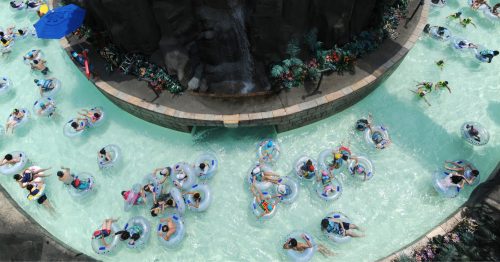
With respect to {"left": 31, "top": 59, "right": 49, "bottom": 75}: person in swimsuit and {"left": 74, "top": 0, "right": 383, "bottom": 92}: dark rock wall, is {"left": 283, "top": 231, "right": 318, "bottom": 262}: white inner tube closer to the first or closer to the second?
{"left": 74, "top": 0, "right": 383, "bottom": 92}: dark rock wall

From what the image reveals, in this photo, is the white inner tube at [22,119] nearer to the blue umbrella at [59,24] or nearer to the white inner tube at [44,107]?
the white inner tube at [44,107]

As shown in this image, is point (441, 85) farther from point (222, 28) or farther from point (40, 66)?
point (40, 66)

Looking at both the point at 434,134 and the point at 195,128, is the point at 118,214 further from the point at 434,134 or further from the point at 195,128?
the point at 434,134

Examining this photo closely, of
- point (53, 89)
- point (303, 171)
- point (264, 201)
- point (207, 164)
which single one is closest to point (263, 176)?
point (264, 201)

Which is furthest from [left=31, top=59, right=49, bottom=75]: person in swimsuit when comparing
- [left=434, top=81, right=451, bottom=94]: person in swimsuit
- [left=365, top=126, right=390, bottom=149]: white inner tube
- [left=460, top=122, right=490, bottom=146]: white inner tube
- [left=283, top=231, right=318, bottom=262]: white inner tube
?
[left=460, top=122, right=490, bottom=146]: white inner tube

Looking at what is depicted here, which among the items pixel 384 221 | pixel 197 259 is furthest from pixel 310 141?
pixel 197 259

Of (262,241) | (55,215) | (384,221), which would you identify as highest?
(384,221)

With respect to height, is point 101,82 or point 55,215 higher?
point 101,82
